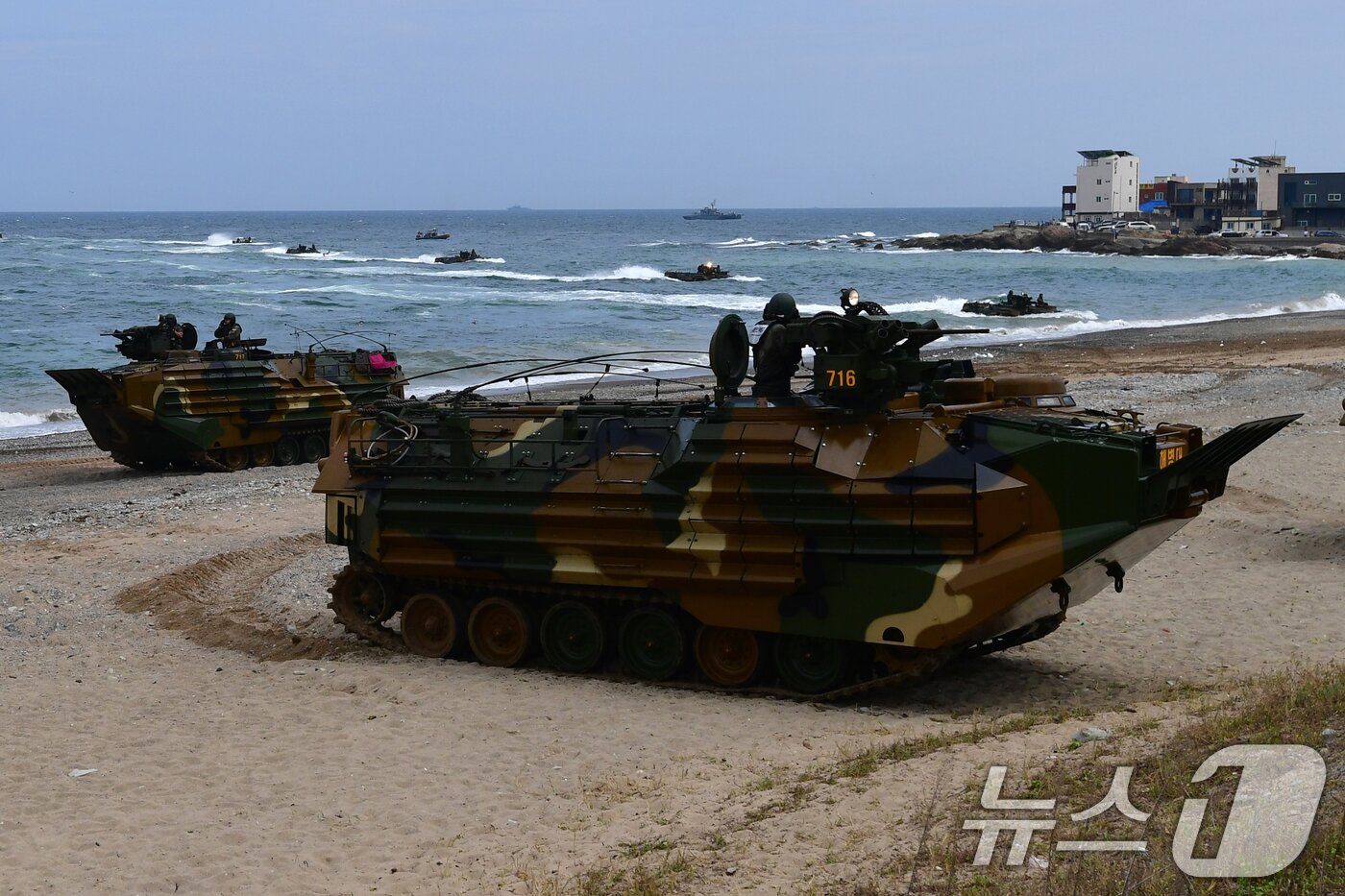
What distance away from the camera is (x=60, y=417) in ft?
113

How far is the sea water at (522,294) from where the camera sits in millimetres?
48125

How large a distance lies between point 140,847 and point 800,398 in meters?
5.67

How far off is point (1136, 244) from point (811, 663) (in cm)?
10434

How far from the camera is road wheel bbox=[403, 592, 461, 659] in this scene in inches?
523

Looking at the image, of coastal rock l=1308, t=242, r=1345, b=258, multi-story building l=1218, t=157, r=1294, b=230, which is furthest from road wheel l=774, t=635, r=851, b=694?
multi-story building l=1218, t=157, r=1294, b=230

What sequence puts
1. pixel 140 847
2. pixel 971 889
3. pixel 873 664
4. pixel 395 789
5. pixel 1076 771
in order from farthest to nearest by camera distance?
pixel 873 664
pixel 395 789
pixel 140 847
pixel 1076 771
pixel 971 889

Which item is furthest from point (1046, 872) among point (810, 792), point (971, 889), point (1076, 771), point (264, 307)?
point (264, 307)

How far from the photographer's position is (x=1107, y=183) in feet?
472

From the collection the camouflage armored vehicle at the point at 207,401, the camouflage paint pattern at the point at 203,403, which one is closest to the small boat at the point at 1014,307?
the camouflage armored vehicle at the point at 207,401

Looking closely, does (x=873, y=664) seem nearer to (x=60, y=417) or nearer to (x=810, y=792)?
(x=810, y=792)

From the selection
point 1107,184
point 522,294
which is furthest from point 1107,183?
point 522,294

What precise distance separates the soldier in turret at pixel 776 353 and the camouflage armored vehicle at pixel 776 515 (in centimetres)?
12

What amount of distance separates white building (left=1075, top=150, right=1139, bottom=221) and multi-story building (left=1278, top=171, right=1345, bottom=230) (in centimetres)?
1796

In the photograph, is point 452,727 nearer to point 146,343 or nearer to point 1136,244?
point 146,343
